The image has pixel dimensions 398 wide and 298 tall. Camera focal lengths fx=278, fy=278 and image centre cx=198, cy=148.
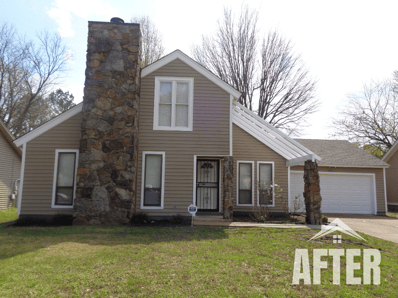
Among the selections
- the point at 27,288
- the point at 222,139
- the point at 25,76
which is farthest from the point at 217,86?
the point at 25,76

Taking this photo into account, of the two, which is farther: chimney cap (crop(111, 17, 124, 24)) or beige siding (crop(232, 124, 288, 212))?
beige siding (crop(232, 124, 288, 212))

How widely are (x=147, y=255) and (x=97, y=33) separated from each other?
24.4 feet

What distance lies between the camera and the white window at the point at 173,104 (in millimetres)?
9886

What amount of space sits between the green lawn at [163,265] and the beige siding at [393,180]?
11.3m

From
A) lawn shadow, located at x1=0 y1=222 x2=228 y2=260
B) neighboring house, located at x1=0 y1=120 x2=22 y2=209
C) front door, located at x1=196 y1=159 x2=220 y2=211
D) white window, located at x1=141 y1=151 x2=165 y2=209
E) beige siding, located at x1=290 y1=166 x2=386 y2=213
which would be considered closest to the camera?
lawn shadow, located at x1=0 y1=222 x2=228 y2=260

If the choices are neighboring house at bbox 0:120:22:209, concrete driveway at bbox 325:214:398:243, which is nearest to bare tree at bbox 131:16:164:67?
neighboring house at bbox 0:120:22:209

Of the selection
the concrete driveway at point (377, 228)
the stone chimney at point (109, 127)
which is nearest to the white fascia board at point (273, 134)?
the concrete driveway at point (377, 228)

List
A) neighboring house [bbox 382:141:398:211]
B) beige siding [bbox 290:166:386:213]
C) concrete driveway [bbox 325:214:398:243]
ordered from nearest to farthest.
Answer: concrete driveway [bbox 325:214:398:243] < beige siding [bbox 290:166:386:213] < neighboring house [bbox 382:141:398:211]

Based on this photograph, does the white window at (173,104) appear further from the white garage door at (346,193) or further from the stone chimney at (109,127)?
the white garage door at (346,193)

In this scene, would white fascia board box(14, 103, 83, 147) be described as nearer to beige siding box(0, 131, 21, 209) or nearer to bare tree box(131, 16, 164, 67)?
beige siding box(0, 131, 21, 209)

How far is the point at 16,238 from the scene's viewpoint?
21.1 feet

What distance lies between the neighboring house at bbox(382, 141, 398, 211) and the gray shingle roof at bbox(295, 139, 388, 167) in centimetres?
190

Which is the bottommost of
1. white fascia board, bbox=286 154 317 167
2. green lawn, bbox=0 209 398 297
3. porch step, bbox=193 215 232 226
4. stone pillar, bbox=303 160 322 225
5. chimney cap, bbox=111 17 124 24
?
green lawn, bbox=0 209 398 297

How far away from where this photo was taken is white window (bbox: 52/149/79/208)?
30.9ft
